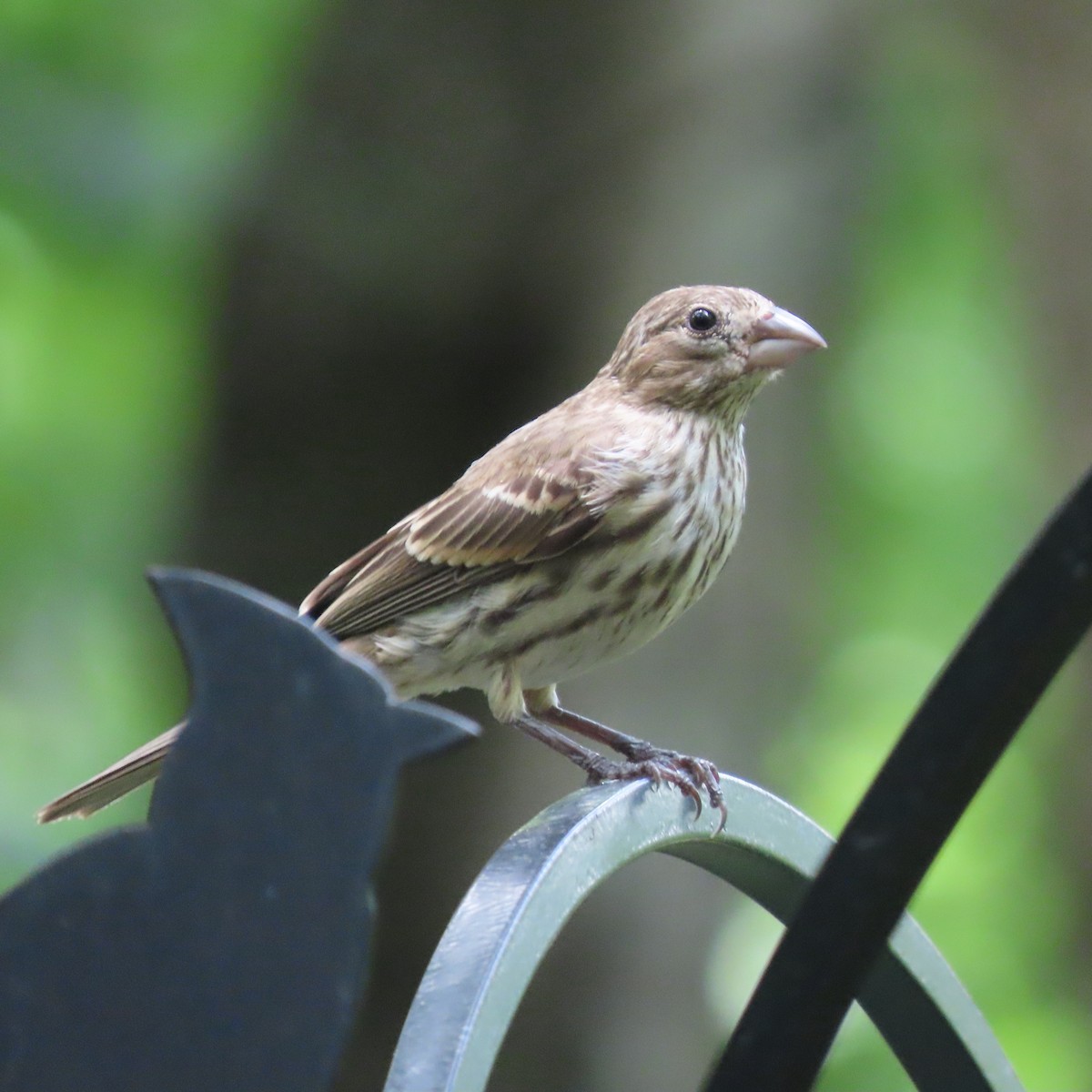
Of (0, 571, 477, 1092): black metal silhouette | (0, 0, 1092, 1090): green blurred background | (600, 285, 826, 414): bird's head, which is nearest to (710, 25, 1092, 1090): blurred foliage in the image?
(0, 0, 1092, 1090): green blurred background

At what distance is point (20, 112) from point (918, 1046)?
16.4 ft

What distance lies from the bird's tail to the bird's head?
143 centimetres

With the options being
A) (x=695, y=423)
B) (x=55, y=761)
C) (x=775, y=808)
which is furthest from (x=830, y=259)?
(x=775, y=808)

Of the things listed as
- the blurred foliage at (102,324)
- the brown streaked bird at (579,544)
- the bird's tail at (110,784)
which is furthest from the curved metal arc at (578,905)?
the blurred foliage at (102,324)

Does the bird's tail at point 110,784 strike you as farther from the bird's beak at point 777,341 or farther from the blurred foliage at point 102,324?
the blurred foliage at point 102,324

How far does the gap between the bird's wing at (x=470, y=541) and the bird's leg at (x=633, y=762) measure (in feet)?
1.18

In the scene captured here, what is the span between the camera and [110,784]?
300 centimetres

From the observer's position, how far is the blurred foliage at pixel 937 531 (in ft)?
19.6

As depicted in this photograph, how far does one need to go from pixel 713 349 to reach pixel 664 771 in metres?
1.18

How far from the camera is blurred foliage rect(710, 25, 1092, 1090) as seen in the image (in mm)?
5980

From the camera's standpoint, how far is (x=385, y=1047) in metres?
5.47

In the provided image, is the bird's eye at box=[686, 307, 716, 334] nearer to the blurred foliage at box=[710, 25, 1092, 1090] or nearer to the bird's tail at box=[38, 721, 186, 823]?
the bird's tail at box=[38, 721, 186, 823]

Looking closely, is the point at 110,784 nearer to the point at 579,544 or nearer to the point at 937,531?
the point at 579,544

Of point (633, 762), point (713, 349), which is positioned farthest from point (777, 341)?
point (633, 762)
